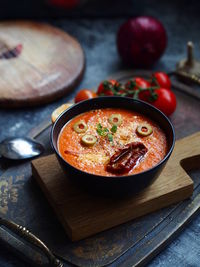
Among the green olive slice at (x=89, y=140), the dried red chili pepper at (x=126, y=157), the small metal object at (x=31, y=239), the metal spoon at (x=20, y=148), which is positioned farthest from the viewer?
the metal spoon at (x=20, y=148)

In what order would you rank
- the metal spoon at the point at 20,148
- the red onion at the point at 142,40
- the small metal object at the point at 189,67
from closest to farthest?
the metal spoon at the point at 20,148 < the small metal object at the point at 189,67 < the red onion at the point at 142,40

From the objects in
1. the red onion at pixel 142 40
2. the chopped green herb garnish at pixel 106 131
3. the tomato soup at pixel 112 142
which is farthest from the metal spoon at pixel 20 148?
the red onion at pixel 142 40

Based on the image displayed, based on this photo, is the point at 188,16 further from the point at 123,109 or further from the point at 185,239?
the point at 185,239

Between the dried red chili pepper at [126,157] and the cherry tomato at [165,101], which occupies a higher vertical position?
the dried red chili pepper at [126,157]

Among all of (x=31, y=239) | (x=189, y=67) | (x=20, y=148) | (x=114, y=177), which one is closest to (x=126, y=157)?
(x=114, y=177)

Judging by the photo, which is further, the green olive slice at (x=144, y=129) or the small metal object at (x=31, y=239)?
the green olive slice at (x=144, y=129)

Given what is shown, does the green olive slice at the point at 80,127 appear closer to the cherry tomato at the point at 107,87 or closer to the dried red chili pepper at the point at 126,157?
the dried red chili pepper at the point at 126,157

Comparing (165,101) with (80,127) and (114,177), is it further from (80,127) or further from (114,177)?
(114,177)
